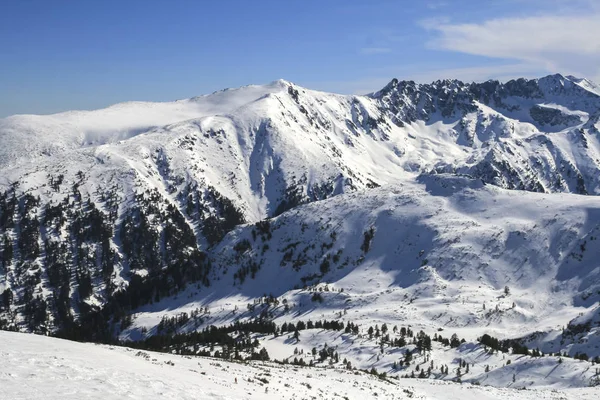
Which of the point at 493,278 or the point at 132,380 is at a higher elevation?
the point at 132,380

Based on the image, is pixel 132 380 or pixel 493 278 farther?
pixel 493 278

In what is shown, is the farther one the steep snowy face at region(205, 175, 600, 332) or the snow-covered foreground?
the steep snowy face at region(205, 175, 600, 332)

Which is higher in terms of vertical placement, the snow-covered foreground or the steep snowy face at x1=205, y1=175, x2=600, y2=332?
the snow-covered foreground

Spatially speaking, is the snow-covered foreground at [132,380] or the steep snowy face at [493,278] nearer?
the snow-covered foreground at [132,380]

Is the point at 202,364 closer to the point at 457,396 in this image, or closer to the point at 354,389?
the point at 354,389

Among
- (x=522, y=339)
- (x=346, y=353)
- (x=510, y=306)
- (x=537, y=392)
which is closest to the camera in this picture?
(x=537, y=392)

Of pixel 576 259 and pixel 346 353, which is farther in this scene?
pixel 576 259

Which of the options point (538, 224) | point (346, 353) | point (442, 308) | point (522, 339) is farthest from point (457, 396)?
point (538, 224)

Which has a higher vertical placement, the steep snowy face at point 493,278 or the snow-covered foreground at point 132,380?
the snow-covered foreground at point 132,380
